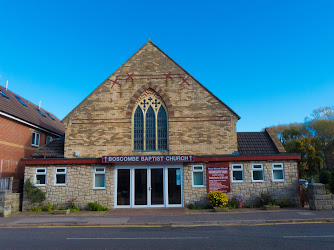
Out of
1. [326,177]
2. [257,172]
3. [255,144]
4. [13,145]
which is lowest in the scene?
[326,177]

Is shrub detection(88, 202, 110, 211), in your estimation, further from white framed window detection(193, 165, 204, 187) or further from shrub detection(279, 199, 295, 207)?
shrub detection(279, 199, 295, 207)

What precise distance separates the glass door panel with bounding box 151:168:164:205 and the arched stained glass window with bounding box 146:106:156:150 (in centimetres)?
203

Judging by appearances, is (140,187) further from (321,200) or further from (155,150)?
(321,200)

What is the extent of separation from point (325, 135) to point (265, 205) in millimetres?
37717

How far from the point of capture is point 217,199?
1552 centimetres

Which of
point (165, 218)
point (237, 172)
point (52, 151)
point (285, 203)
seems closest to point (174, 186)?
point (165, 218)

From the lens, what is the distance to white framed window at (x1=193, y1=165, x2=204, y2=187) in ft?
55.3

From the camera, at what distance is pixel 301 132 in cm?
5319

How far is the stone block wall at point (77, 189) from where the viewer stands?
54.4ft

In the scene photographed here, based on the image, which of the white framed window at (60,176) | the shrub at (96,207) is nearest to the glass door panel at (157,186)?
the shrub at (96,207)

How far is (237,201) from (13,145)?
16867 mm

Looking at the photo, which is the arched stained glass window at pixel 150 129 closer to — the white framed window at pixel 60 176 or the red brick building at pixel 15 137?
the white framed window at pixel 60 176

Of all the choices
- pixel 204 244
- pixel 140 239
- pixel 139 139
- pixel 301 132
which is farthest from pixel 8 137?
pixel 301 132

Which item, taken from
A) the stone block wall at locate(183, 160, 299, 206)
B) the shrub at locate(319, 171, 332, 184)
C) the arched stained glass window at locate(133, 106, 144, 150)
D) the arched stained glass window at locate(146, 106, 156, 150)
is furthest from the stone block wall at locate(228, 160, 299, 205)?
the shrub at locate(319, 171, 332, 184)
